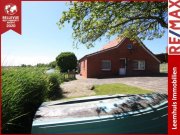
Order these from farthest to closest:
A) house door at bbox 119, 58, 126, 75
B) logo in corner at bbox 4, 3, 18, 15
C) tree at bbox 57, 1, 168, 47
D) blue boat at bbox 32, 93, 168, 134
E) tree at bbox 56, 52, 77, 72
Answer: tree at bbox 56, 52, 77, 72 < house door at bbox 119, 58, 126, 75 < tree at bbox 57, 1, 168, 47 < logo in corner at bbox 4, 3, 18, 15 < blue boat at bbox 32, 93, 168, 134

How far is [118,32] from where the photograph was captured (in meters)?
14.0

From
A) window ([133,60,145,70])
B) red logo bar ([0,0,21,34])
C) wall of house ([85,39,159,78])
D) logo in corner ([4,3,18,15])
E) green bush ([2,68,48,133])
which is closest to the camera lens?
green bush ([2,68,48,133])

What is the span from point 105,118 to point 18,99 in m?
2.13

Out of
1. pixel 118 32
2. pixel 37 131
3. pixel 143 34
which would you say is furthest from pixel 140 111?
pixel 143 34

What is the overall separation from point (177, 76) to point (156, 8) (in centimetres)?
655

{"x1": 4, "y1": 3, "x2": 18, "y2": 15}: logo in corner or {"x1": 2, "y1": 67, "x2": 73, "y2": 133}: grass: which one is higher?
{"x1": 4, "y1": 3, "x2": 18, "y2": 15}: logo in corner

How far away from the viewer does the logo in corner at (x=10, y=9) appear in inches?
219

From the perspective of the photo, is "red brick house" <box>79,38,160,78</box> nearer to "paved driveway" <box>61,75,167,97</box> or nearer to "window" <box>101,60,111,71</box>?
"window" <box>101,60,111,71</box>

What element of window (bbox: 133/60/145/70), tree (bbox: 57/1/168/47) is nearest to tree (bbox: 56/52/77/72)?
window (bbox: 133/60/145/70)

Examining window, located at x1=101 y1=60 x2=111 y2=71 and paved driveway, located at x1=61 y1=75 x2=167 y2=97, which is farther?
window, located at x1=101 y1=60 x2=111 y2=71

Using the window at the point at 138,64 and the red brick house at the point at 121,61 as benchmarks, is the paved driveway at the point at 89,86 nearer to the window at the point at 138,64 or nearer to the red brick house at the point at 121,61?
the red brick house at the point at 121,61

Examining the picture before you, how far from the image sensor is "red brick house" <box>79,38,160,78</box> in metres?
31.7

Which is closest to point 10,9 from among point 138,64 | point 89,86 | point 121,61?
point 89,86

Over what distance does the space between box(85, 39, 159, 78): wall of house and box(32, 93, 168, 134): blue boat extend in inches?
980
